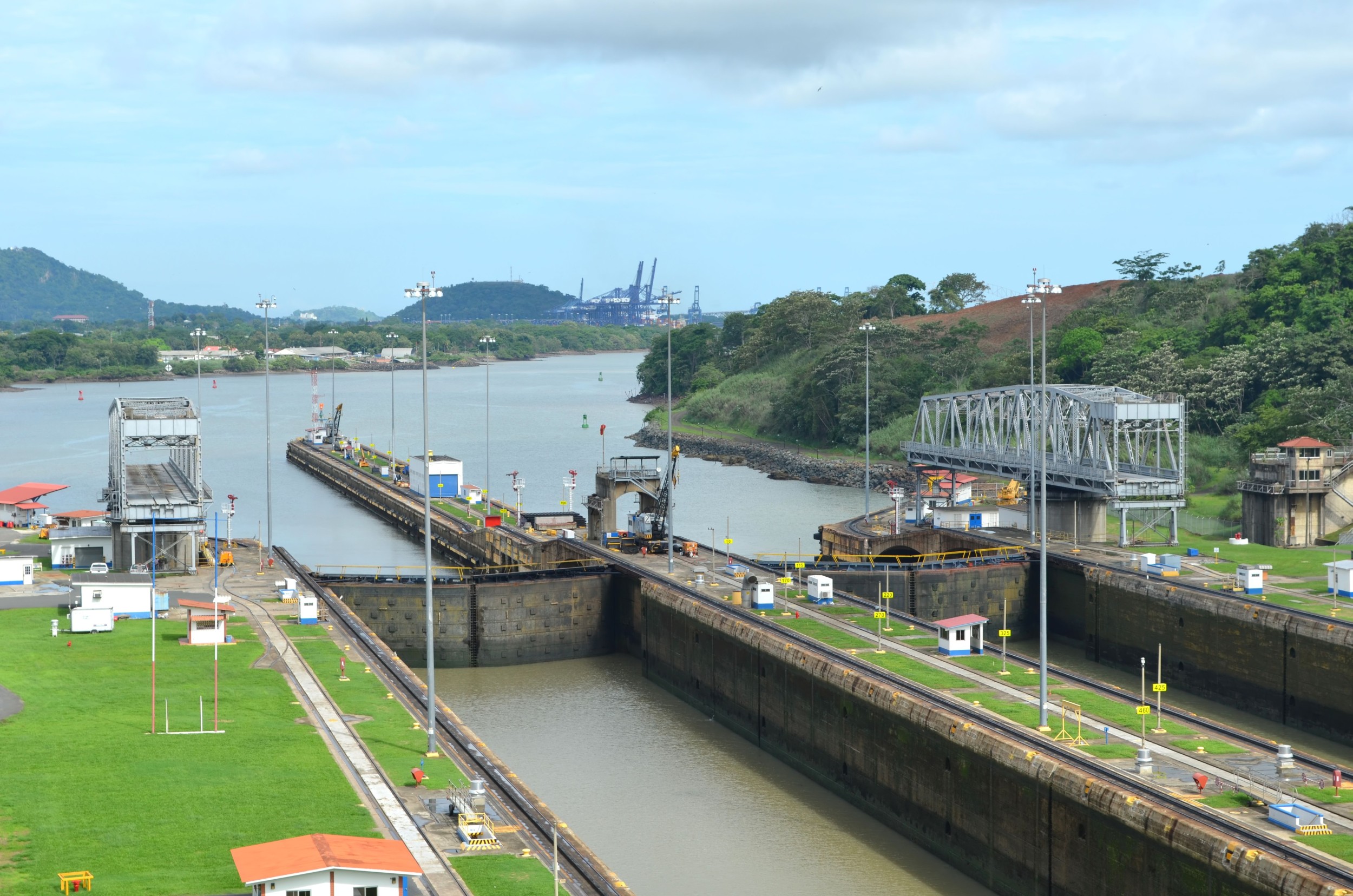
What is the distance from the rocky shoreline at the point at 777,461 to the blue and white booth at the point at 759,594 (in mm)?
67698

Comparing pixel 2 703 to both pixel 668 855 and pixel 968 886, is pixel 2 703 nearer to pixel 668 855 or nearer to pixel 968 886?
pixel 668 855

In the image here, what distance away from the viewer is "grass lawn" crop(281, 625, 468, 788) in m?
40.3

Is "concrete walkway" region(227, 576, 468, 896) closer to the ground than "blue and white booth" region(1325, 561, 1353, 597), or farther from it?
closer to the ground

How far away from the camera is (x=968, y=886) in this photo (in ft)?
138

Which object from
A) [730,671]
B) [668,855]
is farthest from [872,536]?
[668,855]

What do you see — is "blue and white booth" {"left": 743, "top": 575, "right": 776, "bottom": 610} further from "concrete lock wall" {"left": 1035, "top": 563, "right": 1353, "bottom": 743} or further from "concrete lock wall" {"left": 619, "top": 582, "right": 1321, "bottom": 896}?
"concrete lock wall" {"left": 1035, "top": 563, "right": 1353, "bottom": 743}

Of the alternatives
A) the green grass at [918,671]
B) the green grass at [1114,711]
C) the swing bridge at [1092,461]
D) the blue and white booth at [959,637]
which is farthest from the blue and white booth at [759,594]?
the swing bridge at [1092,461]

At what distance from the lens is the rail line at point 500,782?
108ft

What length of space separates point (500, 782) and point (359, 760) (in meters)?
4.03

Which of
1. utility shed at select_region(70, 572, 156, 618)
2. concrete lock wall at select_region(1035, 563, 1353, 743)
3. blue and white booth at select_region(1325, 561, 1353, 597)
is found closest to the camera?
concrete lock wall at select_region(1035, 563, 1353, 743)

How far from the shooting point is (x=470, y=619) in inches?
2709

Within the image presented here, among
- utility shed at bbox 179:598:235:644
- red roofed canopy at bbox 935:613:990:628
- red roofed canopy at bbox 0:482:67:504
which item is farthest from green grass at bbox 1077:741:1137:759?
red roofed canopy at bbox 0:482:67:504

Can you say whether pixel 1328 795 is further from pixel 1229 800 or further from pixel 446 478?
pixel 446 478

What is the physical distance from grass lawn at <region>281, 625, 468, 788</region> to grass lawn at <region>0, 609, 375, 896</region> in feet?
4.92
